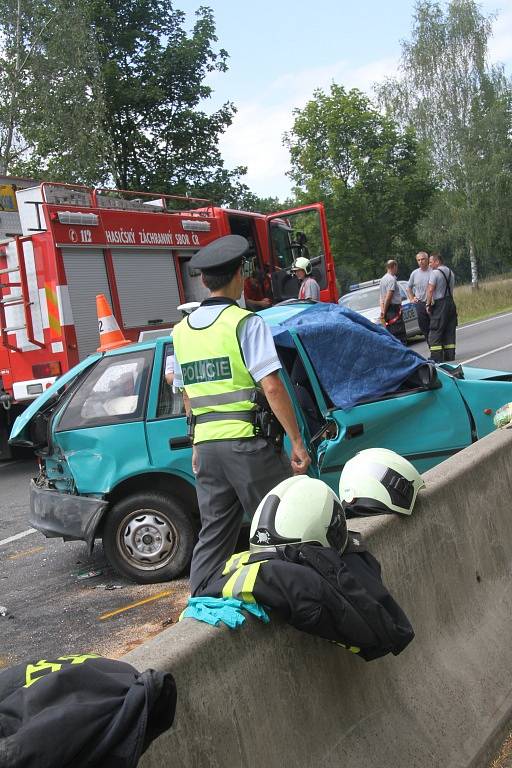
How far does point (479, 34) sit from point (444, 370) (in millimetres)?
49730

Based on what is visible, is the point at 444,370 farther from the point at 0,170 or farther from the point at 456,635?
the point at 0,170

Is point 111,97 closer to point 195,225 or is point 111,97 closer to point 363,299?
point 363,299

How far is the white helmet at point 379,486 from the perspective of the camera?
357 centimetres

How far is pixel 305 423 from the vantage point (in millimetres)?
5887

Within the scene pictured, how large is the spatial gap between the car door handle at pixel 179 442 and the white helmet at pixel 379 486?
241 cm

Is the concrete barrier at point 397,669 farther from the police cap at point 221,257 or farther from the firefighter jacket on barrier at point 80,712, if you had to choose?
the police cap at point 221,257

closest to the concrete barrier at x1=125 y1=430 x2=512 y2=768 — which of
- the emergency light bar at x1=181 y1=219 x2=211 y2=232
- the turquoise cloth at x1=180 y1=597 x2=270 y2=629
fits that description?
the turquoise cloth at x1=180 y1=597 x2=270 y2=629

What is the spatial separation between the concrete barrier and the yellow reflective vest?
839 millimetres

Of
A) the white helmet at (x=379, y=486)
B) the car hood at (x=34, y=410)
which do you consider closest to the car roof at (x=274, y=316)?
the car hood at (x=34, y=410)

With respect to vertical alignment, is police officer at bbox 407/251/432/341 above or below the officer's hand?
above

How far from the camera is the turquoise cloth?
8.40 feet

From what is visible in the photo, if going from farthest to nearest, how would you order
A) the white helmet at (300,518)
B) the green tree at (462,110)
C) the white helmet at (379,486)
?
the green tree at (462,110)
the white helmet at (379,486)
the white helmet at (300,518)

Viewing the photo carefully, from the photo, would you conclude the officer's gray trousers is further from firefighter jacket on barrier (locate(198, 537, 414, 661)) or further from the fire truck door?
the fire truck door

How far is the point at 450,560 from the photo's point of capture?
3.81m
